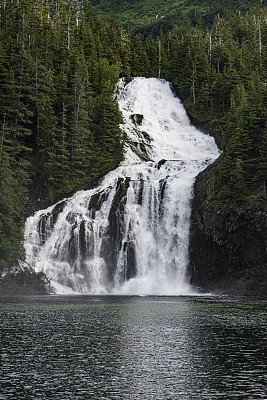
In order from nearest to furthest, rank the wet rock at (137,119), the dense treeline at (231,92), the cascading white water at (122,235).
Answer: the dense treeline at (231,92) < the cascading white water at (122,235) < the wet rock at (137,119)

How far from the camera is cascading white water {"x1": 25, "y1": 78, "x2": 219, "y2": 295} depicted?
162 ft

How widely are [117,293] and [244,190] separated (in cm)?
1722

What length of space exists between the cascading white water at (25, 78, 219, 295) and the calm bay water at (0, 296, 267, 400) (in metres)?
19.5

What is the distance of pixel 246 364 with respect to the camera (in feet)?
50.5

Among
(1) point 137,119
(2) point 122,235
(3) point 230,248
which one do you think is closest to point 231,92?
(1) point 137,119

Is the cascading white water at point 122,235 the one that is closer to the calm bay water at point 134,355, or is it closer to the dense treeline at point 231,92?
the dense treeline at point 231,92

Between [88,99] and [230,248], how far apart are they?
3643cm

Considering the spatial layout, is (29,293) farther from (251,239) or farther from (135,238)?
(251,239)

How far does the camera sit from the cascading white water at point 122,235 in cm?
4950

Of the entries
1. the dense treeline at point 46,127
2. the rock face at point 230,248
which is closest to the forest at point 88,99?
the dense treeline at point 46,127

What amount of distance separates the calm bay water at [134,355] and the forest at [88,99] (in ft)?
77.1

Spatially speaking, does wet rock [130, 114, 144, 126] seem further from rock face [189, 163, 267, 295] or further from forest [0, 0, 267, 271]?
rock face [189, 163, 267, 295]

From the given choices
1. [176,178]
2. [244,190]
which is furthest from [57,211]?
[244,190]

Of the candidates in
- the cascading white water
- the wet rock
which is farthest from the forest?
the wet rock
